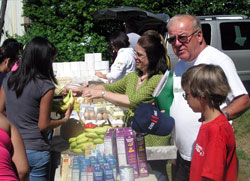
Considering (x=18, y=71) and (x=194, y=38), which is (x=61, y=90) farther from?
(x=194, y=38)

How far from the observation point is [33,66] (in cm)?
277

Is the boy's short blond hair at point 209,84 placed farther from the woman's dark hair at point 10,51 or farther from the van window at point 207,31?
the van window at point 207,31

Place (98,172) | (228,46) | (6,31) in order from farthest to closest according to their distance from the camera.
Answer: (6,31) < (228,46) < (98,172)

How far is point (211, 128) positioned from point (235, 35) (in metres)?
6.88

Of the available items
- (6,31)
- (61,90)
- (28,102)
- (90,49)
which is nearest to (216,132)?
(28,102)

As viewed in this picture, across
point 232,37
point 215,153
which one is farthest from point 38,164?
point 232,37

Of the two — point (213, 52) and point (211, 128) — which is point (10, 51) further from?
point (211, 128)

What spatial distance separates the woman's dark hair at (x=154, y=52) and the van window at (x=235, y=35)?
5.58 m

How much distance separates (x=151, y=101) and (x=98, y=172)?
32.9 inches

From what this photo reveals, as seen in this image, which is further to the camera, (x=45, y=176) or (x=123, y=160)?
(x=45, y=176)

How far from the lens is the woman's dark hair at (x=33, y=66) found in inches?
107

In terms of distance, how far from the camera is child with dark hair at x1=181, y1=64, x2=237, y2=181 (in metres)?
1.83

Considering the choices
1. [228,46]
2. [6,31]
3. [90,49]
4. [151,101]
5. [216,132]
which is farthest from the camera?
[6,31]

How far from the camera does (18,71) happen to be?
111 inches
